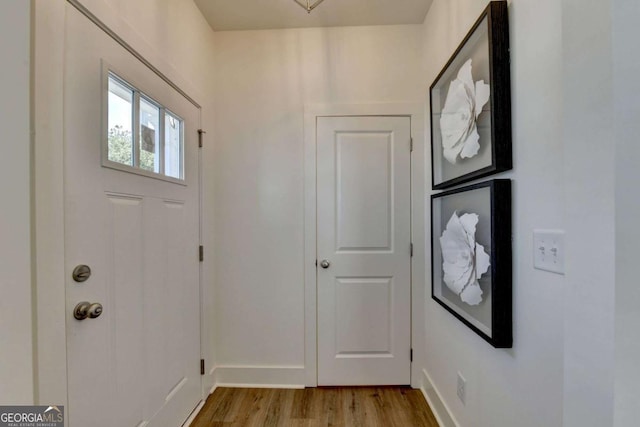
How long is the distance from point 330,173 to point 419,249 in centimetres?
85

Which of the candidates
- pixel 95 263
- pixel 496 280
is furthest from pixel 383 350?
pixel 95 263

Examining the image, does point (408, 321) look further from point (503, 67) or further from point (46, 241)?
point (46, 241)

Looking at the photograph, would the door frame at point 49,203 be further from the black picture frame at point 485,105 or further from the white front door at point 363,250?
the black picture frame at point 485,105

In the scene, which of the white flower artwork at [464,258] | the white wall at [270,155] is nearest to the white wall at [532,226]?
the white flower artwork at [464,258]

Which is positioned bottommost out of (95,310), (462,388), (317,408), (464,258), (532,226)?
(317,408)

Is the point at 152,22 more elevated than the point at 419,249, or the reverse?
the point at 152,22

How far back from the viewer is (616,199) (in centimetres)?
43

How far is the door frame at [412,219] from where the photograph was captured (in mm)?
1918

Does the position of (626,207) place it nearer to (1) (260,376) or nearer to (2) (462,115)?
(2) (462,115)

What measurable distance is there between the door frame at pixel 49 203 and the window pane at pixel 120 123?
0.22m

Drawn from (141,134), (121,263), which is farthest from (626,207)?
(141,134)

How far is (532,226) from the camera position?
2.90 feet

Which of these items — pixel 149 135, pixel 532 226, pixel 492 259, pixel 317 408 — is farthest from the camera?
pixel 317 408

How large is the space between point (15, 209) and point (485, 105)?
64.4 inches
